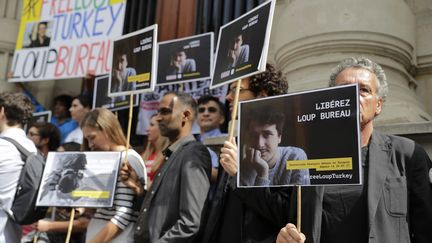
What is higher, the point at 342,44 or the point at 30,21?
the point at 30,21

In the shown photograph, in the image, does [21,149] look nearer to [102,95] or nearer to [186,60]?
[186,60]

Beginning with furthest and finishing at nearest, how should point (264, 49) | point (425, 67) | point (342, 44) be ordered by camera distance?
point (425, 67) → point (342, 44) → point (264, 49)

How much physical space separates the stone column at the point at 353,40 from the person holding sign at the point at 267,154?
1637 millimetres

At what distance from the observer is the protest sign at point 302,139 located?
1.86m

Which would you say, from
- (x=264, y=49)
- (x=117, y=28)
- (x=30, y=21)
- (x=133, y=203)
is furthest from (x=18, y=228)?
(x=30, y=21)

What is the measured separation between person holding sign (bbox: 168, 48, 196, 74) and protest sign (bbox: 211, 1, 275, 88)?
162 centimetres

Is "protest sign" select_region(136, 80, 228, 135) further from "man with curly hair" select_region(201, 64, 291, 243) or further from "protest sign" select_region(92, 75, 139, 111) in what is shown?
"man with curly hair" select_region(201, 64, 291, 243)

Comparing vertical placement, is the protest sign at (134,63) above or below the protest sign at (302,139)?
above

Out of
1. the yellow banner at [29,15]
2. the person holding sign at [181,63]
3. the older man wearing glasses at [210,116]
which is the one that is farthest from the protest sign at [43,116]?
the older man wearing glasses at [210,116]

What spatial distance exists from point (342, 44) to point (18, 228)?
261 cm

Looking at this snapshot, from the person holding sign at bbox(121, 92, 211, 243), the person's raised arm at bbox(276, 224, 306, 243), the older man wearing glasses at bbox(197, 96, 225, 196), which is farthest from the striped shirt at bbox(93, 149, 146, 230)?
the older man wearing glasses at bbox(197, 96, 225, 196)

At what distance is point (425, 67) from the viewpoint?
4.10m

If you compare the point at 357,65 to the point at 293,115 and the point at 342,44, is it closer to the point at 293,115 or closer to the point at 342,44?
the point at 293,115

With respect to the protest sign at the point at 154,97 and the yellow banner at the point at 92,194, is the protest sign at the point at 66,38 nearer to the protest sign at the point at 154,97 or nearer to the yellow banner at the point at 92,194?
the protest sign at the point at 154,97
